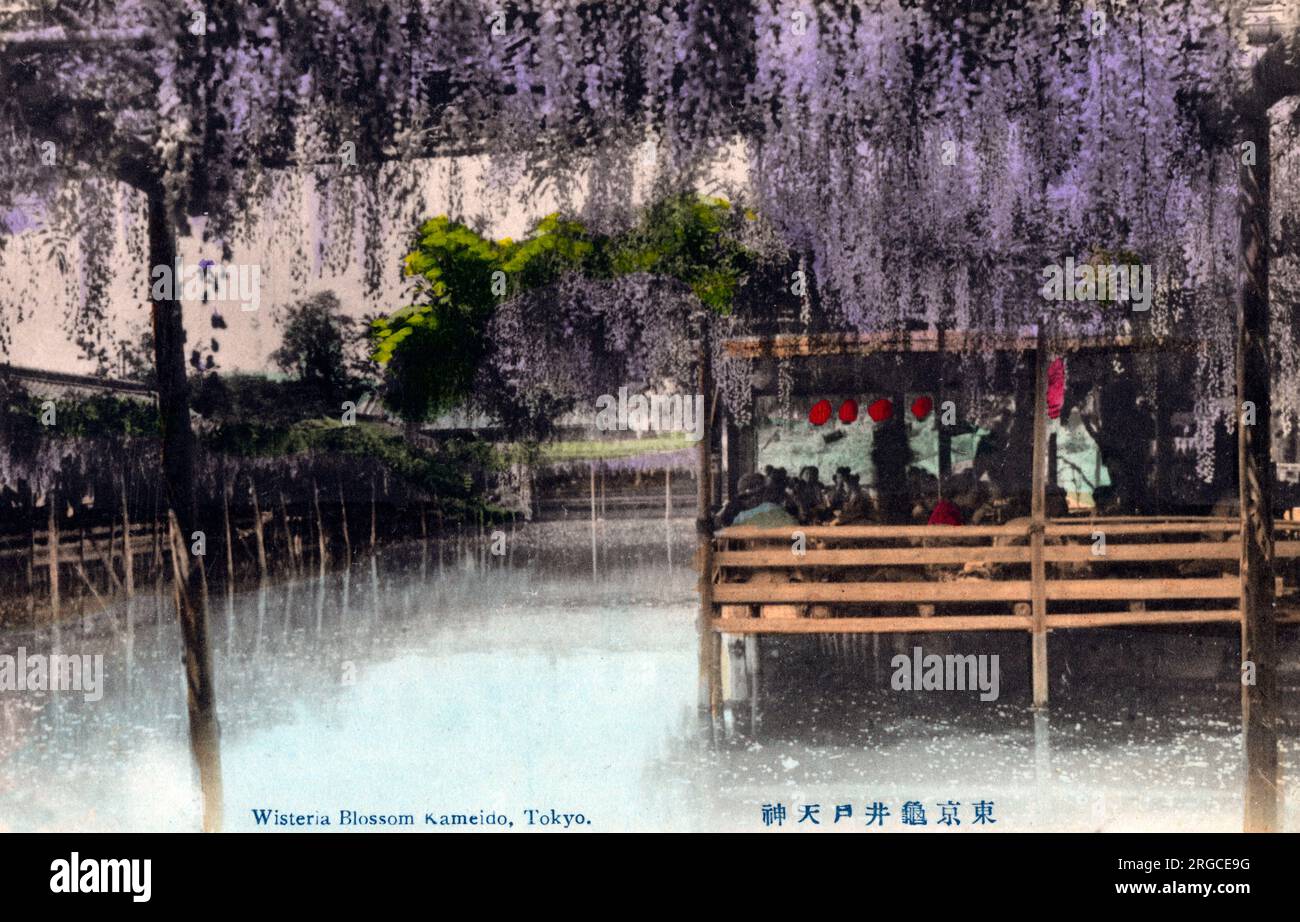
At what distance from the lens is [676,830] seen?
512cm

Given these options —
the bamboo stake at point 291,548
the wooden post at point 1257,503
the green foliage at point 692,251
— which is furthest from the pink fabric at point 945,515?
the bamboo stake at point 291,548

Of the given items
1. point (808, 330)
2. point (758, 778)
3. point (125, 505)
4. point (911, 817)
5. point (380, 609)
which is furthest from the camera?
point (380, 609)

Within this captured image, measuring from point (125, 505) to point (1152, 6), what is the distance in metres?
6.15

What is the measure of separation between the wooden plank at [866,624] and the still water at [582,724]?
0.92 feet

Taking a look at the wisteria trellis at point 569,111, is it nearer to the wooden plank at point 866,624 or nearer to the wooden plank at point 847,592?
the wooden plank at point 847,592

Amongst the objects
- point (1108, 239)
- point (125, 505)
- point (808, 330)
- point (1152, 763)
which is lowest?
point (1152, 763)

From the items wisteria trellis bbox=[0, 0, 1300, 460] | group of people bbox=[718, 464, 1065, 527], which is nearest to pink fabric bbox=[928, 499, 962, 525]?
group of people bbox=[718, 464, 1065, 527]

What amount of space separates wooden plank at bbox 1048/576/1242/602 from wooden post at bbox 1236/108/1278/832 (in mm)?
2549

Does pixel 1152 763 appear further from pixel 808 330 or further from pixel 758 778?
pixel 808 330

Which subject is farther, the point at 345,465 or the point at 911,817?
the point at 345,465

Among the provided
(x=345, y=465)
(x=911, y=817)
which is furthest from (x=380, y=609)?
(x=911, y=817)

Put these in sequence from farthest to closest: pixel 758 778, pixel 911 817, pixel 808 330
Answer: pixel 808 330 < pixel 758 778 < pixel 911 817

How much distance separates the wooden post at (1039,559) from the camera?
7.11 m

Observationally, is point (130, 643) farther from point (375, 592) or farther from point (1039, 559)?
point (1039, 559)
